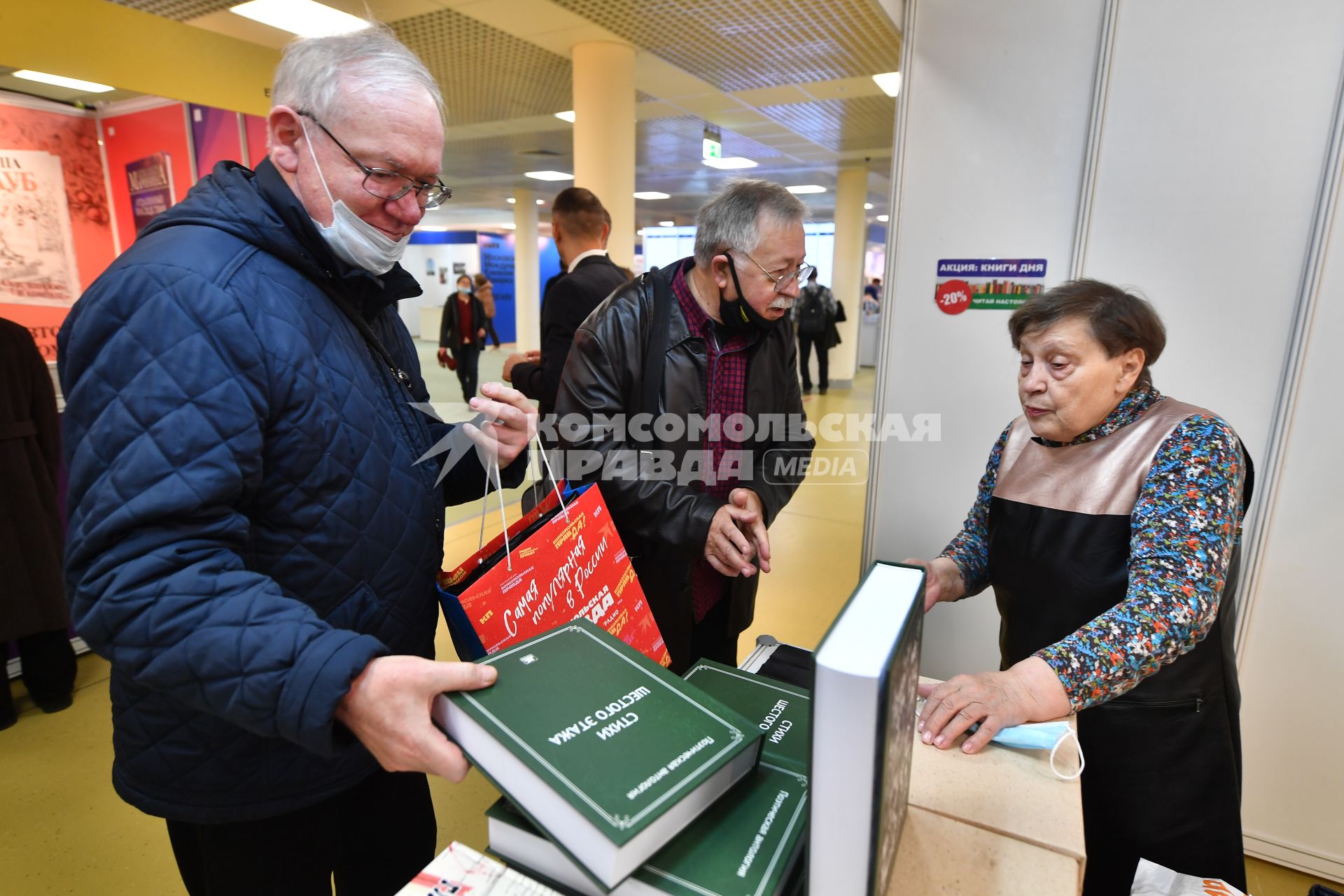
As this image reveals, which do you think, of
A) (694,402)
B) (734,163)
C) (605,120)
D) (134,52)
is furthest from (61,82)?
(694,402)

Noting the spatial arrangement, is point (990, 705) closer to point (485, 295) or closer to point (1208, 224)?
point (1208, 224)

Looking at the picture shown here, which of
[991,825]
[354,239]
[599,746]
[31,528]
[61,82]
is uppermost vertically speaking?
[61,82]

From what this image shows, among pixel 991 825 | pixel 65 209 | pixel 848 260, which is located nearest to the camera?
pixel 991 825

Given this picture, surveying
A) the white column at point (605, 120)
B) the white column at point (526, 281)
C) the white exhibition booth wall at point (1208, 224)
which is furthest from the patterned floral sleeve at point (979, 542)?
the white column at point (526, 281)

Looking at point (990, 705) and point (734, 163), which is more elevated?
point (734, 163)

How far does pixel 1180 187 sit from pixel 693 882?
233 centimetres

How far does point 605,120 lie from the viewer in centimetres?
479

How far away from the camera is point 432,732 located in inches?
27.7

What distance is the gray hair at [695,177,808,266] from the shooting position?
164 cm

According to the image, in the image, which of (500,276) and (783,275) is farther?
(500,276)

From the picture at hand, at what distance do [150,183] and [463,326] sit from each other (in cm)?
342

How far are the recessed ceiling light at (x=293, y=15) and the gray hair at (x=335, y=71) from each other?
3.84m

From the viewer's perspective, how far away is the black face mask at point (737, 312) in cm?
168

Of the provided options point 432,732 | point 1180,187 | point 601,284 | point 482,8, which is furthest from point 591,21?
point 432,732
